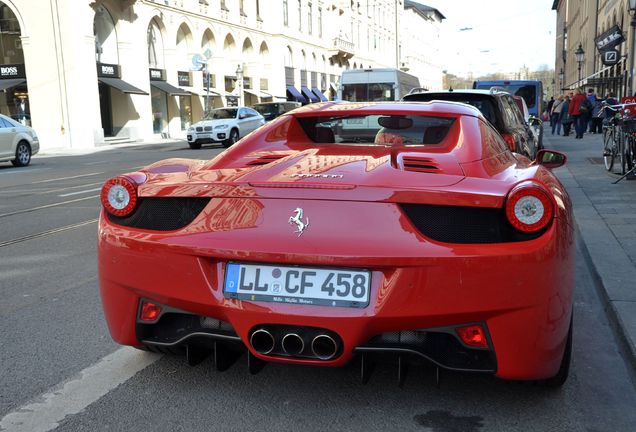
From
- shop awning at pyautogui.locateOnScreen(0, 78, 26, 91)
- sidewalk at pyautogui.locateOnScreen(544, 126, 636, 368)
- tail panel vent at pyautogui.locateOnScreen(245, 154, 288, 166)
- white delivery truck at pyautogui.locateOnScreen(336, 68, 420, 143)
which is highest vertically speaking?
shop awning at pyautogui.locateOnScreen(0, 78, 26, 91)

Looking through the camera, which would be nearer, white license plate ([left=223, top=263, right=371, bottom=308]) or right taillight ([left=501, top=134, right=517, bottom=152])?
white license plate ([left=223, top=263, right=371, bottom=308])

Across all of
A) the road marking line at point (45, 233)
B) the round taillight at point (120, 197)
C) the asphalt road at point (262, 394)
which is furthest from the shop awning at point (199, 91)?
the round taillight at point (120, 197)

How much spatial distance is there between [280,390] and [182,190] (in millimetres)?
1027

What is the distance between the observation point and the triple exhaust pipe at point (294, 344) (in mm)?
2512

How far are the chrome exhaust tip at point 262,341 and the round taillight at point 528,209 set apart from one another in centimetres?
105

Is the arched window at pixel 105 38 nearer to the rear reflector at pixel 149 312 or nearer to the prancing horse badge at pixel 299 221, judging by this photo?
the rear reflector at pixel 149 312

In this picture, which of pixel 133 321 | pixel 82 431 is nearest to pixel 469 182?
pixel 133 321

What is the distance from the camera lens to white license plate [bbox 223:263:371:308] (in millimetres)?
2459

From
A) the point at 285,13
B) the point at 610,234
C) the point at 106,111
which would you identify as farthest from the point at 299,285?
the point at 285,13

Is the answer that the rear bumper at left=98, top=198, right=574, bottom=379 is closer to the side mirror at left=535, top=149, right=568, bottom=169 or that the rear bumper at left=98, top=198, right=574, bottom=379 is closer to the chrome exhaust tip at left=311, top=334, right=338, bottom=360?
the chrome exhaust tip at left=311, top=334, right=338, bottom=360

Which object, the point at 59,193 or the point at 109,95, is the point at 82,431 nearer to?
the point at 59,193

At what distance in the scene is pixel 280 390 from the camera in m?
3.00

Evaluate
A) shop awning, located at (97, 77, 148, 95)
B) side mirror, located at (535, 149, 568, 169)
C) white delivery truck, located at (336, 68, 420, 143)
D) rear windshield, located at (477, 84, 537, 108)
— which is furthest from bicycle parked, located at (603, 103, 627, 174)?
shop awning, located at (97, 77, 148, 95)

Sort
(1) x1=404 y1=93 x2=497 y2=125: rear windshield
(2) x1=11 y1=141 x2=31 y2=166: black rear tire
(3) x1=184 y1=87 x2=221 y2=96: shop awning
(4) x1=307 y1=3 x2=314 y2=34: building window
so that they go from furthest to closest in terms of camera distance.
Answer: (4) x1=307 y1=3 x2=314 y2=34: building window < (3) x1=184 y1=87 x2=221 y2=96: shop awning < (2) x1=11 y1=141 x2=31 y2=166: black rear tire < (1) x1=404 y1=93 x2=497 y2=125: rear windshield
